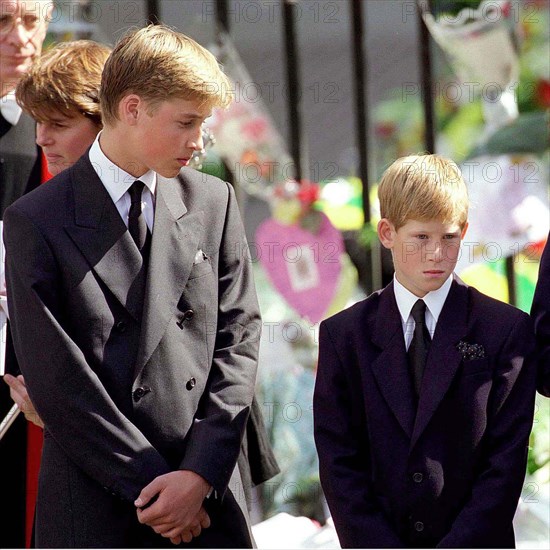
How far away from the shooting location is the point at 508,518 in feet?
7.57

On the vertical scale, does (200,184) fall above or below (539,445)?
above

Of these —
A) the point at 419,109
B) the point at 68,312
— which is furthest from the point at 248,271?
the point at 419,109

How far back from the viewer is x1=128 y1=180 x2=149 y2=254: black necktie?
236cm

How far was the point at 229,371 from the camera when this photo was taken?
235 cm

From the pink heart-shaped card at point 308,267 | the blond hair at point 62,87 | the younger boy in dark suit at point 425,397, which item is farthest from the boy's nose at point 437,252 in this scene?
the pink heart-shaped card at point 308,267

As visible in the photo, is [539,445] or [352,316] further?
[539,445]

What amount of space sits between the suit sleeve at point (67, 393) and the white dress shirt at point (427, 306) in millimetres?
576

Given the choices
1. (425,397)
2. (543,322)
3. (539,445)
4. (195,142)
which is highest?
(195,142)

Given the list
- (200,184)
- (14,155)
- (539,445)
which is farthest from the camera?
(539,445)

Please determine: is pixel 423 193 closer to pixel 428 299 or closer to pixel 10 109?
pixel 428 299

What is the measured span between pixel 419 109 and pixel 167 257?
465 centimetres

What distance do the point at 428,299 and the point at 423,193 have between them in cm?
22

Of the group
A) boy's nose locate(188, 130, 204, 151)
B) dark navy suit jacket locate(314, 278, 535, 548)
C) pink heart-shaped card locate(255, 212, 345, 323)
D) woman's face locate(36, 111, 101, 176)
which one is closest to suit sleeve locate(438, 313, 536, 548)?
dark navy suit jacket locate(314, 278, 535, 548)

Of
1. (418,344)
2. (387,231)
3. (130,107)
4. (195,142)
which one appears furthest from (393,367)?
(130,107)
